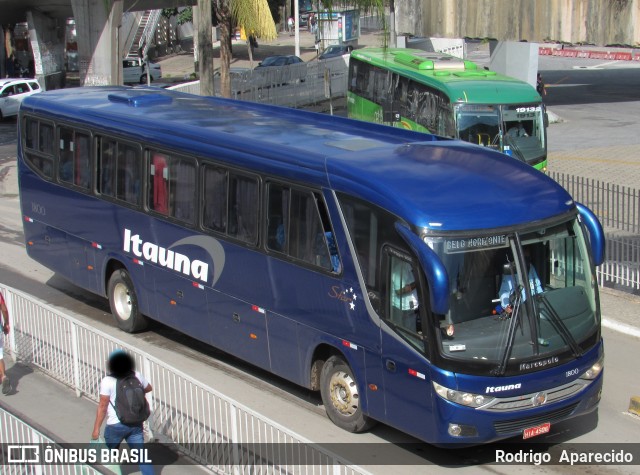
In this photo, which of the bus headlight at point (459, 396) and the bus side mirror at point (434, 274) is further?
the bus headlight at point (459, 396)

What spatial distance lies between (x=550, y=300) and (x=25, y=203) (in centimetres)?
1006

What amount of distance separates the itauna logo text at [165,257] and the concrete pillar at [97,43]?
17458 millimetres

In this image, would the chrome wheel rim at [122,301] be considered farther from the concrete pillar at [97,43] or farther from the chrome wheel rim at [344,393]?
the concrete pillar at [97,43]

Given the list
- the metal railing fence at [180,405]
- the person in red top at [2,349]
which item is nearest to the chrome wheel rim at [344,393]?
the metal railing fence at [180,405]

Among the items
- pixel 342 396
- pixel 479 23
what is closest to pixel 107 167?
pixel 342 396

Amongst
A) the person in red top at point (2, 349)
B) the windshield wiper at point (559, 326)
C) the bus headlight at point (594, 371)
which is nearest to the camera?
the windshield wiper at point (559, 326)

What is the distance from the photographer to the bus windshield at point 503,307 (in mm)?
8969

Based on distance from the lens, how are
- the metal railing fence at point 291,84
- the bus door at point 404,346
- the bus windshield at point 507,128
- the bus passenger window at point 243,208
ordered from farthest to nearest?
the metal railing fence at point 291,84 → the bus windshield at point 507,128 → the bus passenger window at point 243,208 → the bus door at point 404,346

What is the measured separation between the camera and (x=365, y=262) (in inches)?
384

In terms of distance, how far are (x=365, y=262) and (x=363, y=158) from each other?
1.24 meters

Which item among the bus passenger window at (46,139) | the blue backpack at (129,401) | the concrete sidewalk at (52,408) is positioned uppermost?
the bus passenger window at (46,139)

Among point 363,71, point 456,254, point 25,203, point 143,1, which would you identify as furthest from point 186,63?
point 456,254

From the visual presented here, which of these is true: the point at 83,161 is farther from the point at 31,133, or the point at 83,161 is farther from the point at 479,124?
the point at 479,124

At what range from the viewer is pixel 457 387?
352 inches
